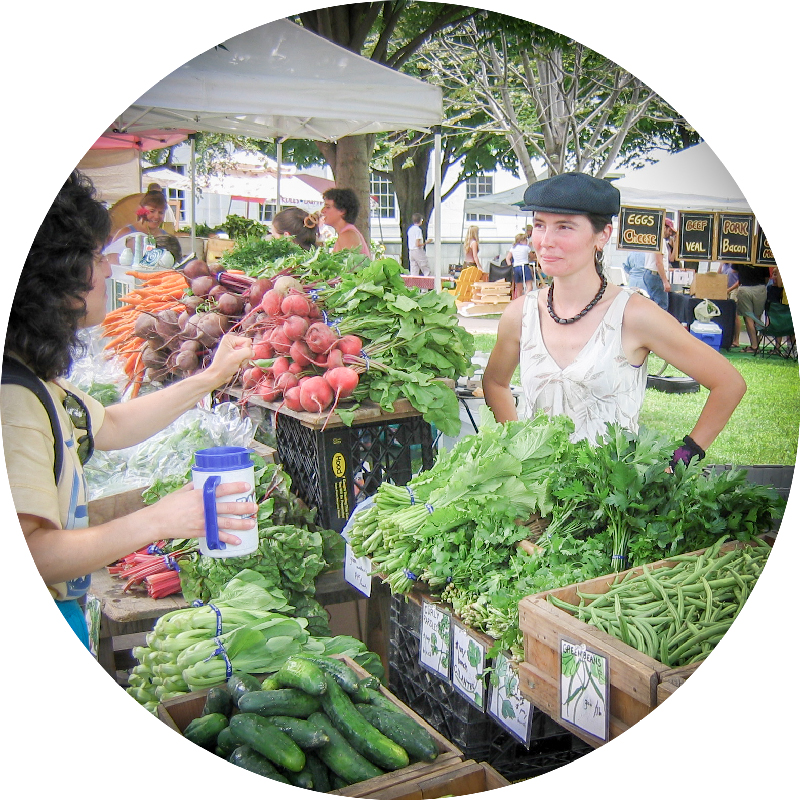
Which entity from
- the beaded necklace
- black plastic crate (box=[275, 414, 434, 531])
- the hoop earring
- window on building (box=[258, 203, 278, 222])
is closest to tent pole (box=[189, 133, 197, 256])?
window on building (box=[258, 203, 278, 222])

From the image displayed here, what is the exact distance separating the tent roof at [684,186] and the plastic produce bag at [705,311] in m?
0.25

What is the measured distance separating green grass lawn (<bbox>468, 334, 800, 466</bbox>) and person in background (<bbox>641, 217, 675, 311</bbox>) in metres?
0.20

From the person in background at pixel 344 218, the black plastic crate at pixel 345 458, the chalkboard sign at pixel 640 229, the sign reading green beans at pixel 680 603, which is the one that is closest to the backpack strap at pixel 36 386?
the black plastic crate at pixel 345 458

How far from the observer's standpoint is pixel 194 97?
203 centimetres

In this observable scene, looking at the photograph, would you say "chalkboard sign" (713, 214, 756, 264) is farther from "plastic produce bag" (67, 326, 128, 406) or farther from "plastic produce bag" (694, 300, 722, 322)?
"plastic produce bag" (67, 326, 128, 406)

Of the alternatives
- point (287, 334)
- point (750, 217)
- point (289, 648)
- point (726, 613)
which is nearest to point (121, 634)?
point (289, 648)

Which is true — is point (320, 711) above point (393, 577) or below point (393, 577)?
below

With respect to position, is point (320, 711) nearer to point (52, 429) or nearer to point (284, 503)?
point (284, 503)

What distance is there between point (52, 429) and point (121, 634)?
660 mm

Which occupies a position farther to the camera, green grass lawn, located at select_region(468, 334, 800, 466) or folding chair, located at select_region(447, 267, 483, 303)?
folding chair, located at select_region(447, 267, 483, 303)

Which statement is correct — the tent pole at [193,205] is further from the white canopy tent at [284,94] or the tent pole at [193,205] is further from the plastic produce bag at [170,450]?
the plastic produce bag at [170,450]

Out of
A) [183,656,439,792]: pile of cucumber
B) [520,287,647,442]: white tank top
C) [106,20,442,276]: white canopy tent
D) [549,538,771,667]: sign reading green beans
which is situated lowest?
[183,656,439,792]: pile of cucumber

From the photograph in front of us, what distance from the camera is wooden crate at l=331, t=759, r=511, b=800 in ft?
6.04

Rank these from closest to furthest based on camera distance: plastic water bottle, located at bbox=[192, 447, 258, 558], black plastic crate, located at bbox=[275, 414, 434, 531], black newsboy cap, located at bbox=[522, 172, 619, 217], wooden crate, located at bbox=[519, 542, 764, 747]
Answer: wooden crate, located at bbox=[519, 542, 764, 747] → plastic water bottle, located at bbox=[192, 447, 258, 558] → black newsboy cap, located at bbox=[522, 172, 619, 217] → black plastic crate, located at bbox=[275, 414, 434, 531]
